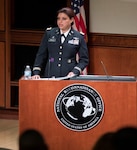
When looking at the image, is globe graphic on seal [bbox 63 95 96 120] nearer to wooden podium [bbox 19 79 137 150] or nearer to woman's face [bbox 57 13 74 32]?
wooden podium [bbox 19 79 137 150]

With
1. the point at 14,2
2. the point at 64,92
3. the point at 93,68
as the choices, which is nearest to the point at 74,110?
the point at 64,92

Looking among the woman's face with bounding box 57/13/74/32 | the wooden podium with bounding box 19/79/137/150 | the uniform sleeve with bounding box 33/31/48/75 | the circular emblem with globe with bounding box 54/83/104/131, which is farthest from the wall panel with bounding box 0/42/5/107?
the circular emblem with globe with bounding box 54/83/104/131

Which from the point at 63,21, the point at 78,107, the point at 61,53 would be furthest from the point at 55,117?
the point at 63,21

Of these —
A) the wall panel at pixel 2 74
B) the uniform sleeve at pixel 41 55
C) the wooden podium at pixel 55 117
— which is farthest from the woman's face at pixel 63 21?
the wall panel at pixel 2 74

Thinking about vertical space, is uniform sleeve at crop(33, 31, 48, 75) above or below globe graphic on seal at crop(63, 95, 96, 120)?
above

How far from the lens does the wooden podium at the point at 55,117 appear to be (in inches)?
122

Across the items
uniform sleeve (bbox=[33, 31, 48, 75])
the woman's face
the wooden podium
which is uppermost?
the woman's face

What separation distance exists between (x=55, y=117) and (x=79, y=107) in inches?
8.7

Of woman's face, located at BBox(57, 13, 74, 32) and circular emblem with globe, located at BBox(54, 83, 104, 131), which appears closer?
circular emblem with globe, located at BBox(54, 83, 104, 131)

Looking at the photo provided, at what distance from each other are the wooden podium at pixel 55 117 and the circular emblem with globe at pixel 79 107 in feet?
0.10

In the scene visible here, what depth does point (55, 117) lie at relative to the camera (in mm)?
3199

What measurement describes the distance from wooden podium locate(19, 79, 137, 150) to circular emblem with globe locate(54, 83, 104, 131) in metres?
0.03

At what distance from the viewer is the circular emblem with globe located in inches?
122

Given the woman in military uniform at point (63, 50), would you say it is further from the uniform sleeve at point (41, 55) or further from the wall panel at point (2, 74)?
the wall panel at point (2, 74)
